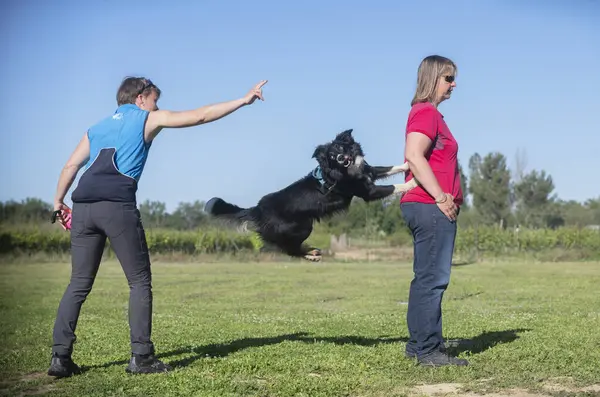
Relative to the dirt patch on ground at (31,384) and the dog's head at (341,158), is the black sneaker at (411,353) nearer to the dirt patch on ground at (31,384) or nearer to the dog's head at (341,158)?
the dog's head at (341,158)

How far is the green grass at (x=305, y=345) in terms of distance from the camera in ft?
17.0

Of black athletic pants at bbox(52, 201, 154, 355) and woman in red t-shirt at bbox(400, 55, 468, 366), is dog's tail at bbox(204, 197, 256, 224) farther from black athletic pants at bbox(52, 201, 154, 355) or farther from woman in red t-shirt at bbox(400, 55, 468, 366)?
woman in red t-shirt at bbox(400, 55, 468, 366)

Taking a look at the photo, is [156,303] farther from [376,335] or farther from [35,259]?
[35,259]

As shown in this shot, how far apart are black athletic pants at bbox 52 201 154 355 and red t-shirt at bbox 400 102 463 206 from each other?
243 centimetres

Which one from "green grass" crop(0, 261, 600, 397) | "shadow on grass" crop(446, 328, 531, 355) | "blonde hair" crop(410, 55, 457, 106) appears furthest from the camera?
"shadow on grass" crop(446, 328, 531, 355)

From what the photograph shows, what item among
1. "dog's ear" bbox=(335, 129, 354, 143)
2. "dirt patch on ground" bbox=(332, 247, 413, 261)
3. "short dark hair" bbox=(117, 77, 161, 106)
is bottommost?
"dirt patch on ground" bbox=(332, 247, 413, 261)

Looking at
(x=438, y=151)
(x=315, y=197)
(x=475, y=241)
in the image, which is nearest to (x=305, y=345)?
(x=315, y=197)

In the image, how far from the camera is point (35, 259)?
109ft

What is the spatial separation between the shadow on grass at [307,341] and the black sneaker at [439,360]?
720mm

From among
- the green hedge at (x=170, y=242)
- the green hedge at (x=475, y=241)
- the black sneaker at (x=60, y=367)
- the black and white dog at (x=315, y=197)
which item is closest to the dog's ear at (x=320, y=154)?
the black and white dog at (x=315, y=197)

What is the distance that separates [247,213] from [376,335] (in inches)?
90.9

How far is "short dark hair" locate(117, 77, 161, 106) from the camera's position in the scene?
5734 millimetres

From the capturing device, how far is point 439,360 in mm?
5809

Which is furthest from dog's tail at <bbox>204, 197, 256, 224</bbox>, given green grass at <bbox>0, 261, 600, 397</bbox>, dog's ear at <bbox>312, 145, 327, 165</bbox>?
green grass at <bbox>0, 261, 600, 397</bbox>
